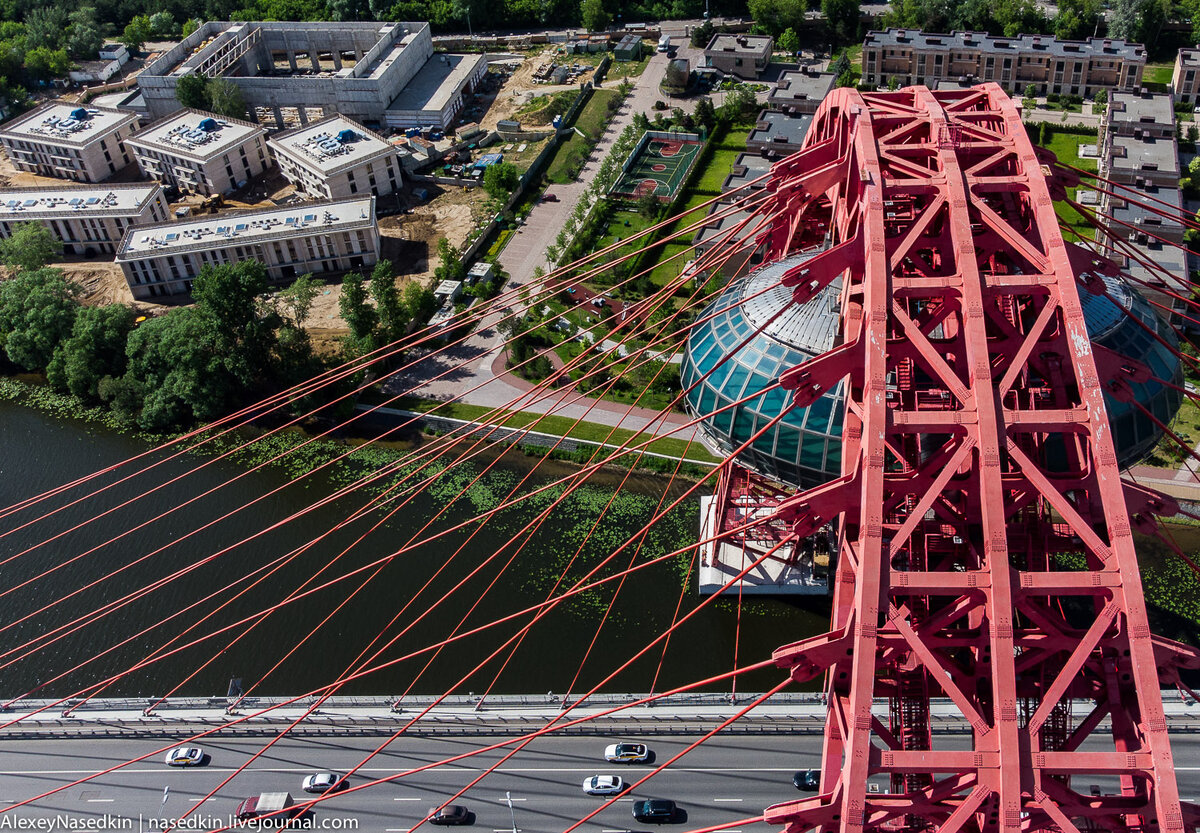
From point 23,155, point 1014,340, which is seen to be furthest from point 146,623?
point 23,155

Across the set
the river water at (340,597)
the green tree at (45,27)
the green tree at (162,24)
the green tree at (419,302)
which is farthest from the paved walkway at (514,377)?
the green tree at (45,27)

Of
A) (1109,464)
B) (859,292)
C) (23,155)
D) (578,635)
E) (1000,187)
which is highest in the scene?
(1000,187)

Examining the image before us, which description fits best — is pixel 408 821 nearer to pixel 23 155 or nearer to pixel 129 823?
pixel 129 823

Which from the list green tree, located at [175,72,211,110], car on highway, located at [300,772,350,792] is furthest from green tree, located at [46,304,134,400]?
car on highway, located at [300,772,350,792]

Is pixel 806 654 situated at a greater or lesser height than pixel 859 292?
lesser

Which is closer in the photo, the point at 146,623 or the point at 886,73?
the point at 146,623

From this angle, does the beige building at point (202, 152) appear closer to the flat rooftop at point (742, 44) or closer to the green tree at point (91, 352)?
the green tree at point (91, 352)
